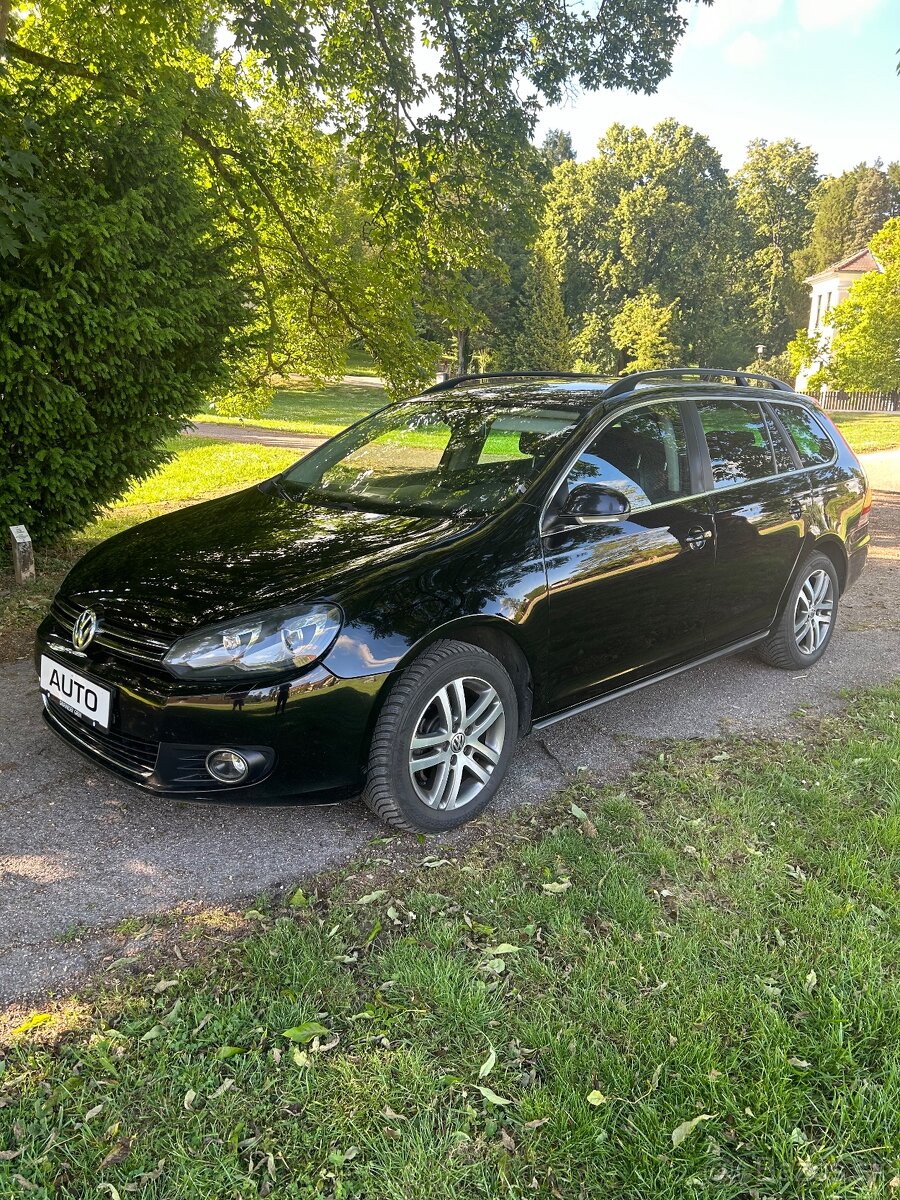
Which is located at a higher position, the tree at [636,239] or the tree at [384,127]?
the tree at [636,239]

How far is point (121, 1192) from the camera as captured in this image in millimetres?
1825

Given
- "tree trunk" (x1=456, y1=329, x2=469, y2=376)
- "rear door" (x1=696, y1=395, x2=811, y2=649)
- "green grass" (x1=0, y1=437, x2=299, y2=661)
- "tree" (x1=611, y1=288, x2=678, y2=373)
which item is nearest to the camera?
"rear door" (x1=696, y1=395, x2=811, y2=649)

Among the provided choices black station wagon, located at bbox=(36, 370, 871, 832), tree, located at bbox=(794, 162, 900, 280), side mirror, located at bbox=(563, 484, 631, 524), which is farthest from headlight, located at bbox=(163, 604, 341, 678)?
tree, located at bbox=(794, 162, 900, 280)

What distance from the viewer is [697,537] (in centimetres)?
416

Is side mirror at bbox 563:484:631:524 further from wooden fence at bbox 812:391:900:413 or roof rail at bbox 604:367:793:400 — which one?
wooden fence at bbox 812:391:900:413

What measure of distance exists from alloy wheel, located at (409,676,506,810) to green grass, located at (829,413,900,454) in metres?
16.1

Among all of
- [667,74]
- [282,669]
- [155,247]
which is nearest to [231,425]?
[667,74]

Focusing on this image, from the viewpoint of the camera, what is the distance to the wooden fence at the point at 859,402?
125ft

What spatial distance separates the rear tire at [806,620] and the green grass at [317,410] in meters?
11.2

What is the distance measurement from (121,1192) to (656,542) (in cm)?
311

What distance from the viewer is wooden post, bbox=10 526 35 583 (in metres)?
5.98

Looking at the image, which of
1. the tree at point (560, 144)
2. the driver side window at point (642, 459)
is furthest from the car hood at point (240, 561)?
the tree at point (560, 144)

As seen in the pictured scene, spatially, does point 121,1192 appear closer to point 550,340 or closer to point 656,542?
point 656,542

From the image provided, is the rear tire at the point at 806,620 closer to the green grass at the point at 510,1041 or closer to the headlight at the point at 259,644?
the green grass at the point at 510,1041
